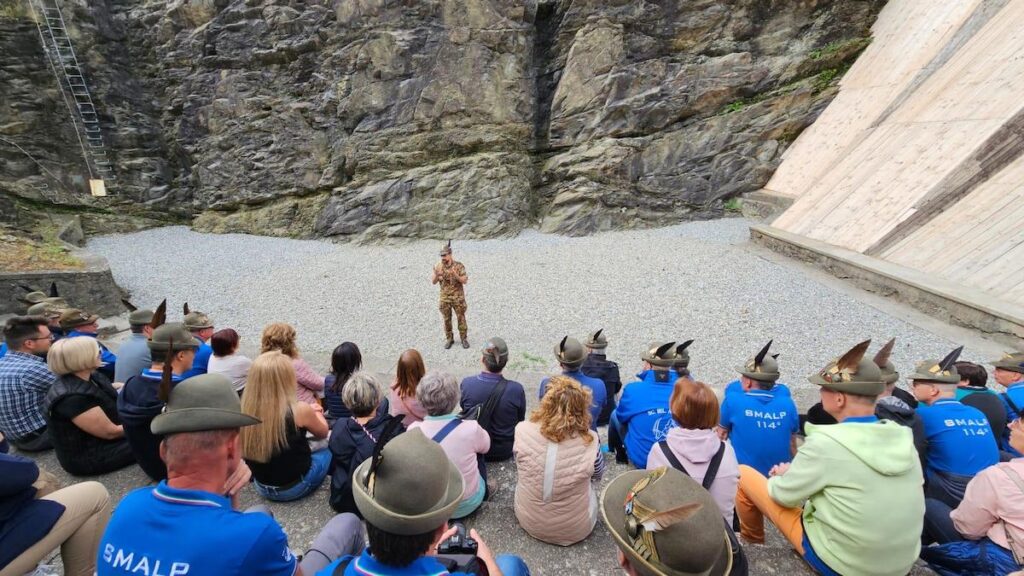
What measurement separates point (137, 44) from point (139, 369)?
68.4ft

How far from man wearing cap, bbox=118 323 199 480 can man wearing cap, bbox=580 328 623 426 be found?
340 cm

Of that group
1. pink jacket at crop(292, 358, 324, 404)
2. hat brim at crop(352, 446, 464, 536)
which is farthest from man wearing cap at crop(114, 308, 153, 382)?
hat brim at crop(352, 446, 464, 536)

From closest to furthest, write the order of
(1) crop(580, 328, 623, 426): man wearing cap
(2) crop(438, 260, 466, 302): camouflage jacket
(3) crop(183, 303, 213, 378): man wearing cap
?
(3) crop(183, 303, 213, 378): man wearing cap → (1) crop(580, 328, 623, 426): man wearing cap → (2) crop(438, 260, 466, 302): camouflage jacket

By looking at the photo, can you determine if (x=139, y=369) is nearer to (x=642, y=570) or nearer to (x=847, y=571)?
(x=642, y=570)

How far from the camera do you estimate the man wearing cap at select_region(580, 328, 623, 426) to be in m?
4.50

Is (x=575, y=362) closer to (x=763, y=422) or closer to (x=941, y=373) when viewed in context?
(x=763, y=422)

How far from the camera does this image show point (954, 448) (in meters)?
2.80

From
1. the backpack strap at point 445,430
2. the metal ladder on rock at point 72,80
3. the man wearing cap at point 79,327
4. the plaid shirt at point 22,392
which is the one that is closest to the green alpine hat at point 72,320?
the man wearing cap at point 79,327

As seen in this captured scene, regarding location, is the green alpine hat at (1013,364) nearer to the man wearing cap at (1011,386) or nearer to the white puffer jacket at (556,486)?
the man wearing cap at (1011,386)

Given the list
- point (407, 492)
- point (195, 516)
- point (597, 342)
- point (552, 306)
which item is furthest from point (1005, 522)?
point (552, 306)

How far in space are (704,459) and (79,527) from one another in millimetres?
3310

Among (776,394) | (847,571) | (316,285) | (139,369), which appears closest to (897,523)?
(847,571)

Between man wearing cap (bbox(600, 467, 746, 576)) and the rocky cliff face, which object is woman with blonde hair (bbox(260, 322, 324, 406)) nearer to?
man wearing cap (bbox(600, 467, 746, 576))

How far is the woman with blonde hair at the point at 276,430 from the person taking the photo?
2.65m
